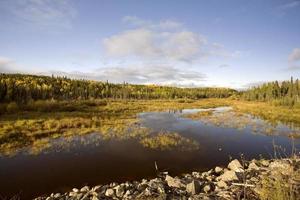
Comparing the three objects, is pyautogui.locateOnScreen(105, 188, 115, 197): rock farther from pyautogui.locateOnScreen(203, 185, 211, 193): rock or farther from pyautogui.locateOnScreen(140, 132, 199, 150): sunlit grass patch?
pyautogui.locateOnScreen(140, 132, 199, 150): sunlit grass patch

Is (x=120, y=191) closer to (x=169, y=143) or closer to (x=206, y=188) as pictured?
(x=206, y=188)

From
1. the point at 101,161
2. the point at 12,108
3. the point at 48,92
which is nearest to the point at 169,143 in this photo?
the point at 101,161

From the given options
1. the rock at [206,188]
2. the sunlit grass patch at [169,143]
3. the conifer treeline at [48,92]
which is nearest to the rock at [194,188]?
the rock at [206,188]

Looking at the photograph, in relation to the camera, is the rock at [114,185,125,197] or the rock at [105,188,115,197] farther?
the rock at [105,188,115,197]

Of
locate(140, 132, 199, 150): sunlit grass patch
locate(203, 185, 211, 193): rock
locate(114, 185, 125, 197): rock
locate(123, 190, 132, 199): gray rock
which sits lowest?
locate(140, 132, 199, 150): sunlit grass patch

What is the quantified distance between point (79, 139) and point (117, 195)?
46.3ft

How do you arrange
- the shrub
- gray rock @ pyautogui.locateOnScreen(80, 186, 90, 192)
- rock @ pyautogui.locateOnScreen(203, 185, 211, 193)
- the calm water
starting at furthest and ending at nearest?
the shrub → the calm water → gray rock @ pyautogui.locateOnScreen(80, 186, 90, 192) → rock @ pyautogui.locateOnScreen(203, 185, 211, 193)

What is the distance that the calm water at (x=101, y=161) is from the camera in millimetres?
11680

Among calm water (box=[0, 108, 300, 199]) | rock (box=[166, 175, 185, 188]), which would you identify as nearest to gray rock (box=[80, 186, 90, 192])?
calm water (box=[0, 108, 300, 199])

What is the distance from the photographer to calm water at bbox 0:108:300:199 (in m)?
11.7

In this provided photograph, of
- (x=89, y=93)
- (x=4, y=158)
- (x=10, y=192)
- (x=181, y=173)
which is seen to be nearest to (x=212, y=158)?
(x=181, y=173)

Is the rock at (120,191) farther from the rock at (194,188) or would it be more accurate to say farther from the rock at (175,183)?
the rock at (194,188)

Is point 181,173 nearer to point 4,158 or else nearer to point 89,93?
point 4,158

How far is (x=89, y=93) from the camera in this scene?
10788 cm
